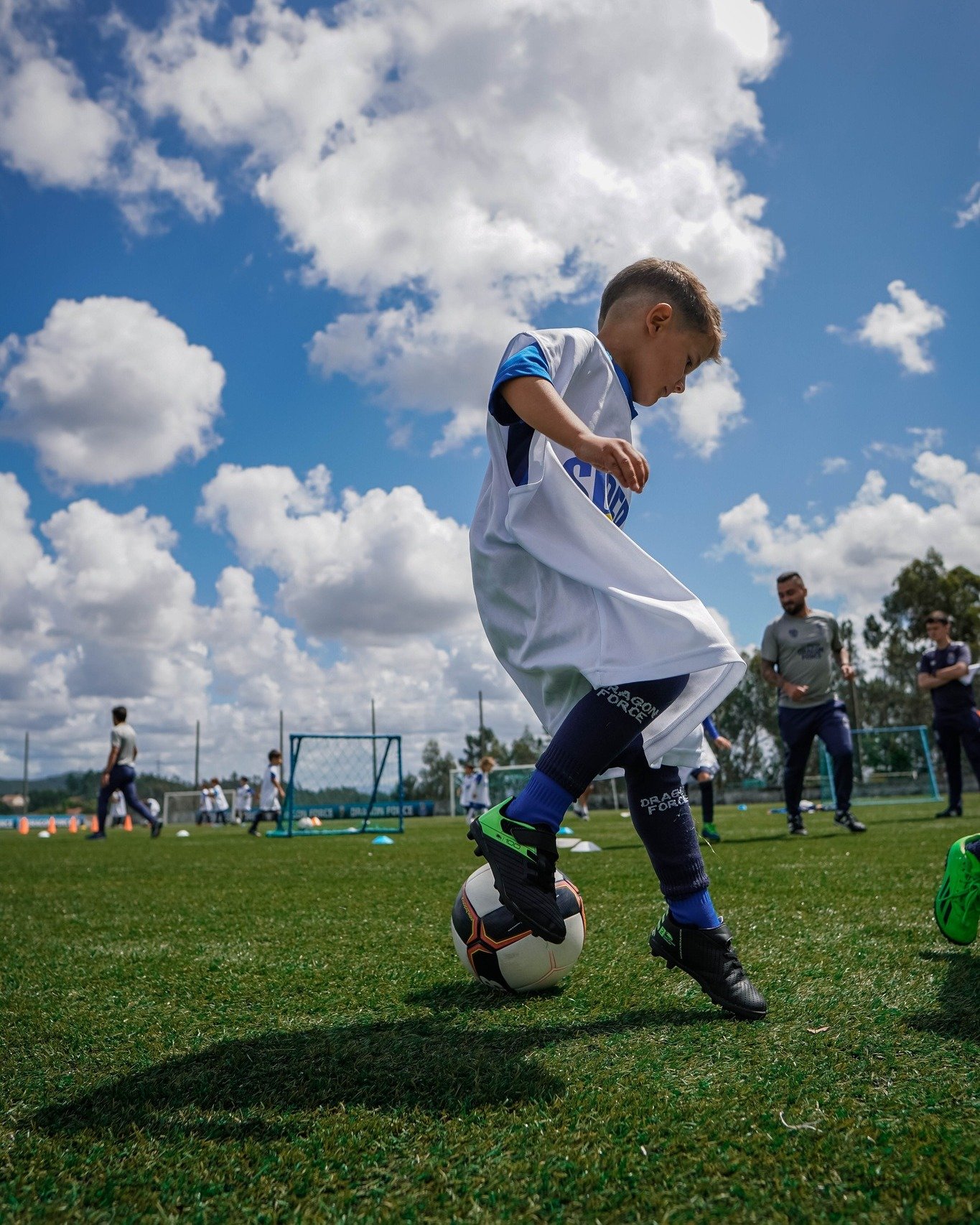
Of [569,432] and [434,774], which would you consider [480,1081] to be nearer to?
[569,432]

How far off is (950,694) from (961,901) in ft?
26.3

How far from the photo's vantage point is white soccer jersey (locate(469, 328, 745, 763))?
2125mm

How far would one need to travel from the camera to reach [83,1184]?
4.40 ft

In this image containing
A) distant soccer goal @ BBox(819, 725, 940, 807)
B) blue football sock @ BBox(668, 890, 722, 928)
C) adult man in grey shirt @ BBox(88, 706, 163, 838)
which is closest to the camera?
blue football sock @ BBox(668, 890, 722, 928)

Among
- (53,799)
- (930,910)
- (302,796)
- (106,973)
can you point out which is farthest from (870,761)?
(53,799)

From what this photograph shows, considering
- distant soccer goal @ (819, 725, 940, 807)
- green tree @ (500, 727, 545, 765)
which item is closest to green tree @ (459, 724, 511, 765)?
green tree @ (500, 727, 545, 765)

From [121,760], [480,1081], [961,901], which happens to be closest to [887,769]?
[121,760]

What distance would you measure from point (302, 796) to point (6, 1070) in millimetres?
17469

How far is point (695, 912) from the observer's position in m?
2.31

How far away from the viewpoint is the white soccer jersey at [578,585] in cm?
212

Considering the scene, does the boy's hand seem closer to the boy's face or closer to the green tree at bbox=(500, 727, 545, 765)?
the boy's face

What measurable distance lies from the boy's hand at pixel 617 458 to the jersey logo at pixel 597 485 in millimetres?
293

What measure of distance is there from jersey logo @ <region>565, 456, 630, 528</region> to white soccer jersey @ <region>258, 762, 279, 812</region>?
2035 cm

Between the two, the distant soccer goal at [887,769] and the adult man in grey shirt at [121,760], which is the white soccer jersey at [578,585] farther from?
the distant soccer goal at [887,769]
